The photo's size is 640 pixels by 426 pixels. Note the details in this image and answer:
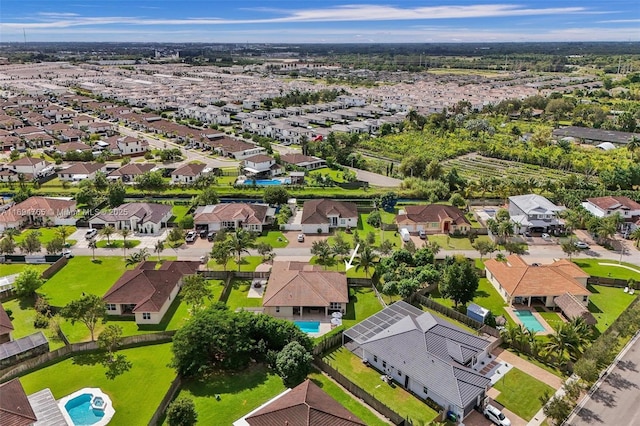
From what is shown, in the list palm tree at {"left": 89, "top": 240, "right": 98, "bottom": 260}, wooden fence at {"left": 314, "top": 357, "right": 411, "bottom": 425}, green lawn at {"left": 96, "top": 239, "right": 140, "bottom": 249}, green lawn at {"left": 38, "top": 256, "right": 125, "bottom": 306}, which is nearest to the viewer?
wooden fence at {"left": 314, "top": 357, "right": 411, "bottom": 425}

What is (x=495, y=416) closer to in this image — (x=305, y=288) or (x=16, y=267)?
(x=305, y=288)

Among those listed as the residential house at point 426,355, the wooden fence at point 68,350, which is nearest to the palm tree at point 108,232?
the wooden fence at point 68,350

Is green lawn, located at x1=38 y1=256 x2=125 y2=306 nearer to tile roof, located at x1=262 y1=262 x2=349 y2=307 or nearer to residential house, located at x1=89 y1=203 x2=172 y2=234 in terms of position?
residential house, located at x1=89 y1=203 x2=172 y2=234

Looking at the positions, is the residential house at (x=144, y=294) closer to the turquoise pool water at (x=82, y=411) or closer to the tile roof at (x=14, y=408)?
the turquoise pool water at (x=82, y=411)

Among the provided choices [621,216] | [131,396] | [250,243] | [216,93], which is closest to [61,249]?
[250,243]

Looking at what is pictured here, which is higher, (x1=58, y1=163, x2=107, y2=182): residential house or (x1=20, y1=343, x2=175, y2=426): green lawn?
(x1=58, y1=163, x2=107, y2=182): residential house

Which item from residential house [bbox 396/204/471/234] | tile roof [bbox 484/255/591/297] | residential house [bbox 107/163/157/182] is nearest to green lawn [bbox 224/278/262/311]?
tile roof [bbox 484/255/591/297]

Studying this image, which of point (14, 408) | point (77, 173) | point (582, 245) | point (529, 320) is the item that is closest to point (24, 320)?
point (14, 408)
